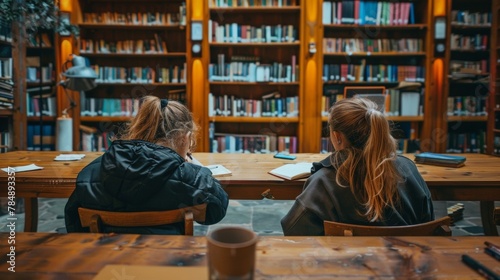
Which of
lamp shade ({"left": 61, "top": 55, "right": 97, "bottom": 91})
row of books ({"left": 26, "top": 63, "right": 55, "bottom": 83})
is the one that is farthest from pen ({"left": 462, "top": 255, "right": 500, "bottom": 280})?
row of books ({"left": 26, "top": 63, "right": 55, "bottom": 83})

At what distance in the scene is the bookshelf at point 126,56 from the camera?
452cm

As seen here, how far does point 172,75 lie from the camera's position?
15.0 feet

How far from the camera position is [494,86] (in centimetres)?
427

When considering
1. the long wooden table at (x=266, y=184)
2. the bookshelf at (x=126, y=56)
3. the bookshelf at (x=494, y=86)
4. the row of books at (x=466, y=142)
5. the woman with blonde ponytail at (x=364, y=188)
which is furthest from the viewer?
the row of books at (x=466, y=142)

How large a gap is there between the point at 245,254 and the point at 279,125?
14.1 ft

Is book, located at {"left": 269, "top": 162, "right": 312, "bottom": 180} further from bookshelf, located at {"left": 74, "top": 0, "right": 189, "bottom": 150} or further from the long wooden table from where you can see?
bookshelf, located at {"left": 74, "top": 0, "right": 189, "bottom": 150}

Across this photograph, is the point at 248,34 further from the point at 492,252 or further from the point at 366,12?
the point at 492,252

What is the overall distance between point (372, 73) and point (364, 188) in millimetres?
3519

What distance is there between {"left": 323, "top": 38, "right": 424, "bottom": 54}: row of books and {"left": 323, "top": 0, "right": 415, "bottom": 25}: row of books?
20cm

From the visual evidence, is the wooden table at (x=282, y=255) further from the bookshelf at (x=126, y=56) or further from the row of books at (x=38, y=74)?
the row of books at (x=38, y=74)

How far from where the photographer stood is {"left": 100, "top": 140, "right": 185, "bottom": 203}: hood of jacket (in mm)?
1216

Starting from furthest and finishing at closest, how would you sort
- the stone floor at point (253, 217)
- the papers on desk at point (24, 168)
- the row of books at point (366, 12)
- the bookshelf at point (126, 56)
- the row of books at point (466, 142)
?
the row of books at point (466, 142), the bookshelf at point (126, 56), the row of books at point (366, 12), the stone floor at point (253, 217), the papers on desk at point (24, 168)

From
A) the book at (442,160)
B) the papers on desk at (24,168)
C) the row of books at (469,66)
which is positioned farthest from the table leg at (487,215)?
the papers on desk at (24,168)

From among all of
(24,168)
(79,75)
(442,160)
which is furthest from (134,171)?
(79,75)
